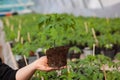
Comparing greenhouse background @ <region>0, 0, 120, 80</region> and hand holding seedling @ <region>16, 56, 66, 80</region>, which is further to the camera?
greenhouse background @ <region>0, 0, 120, 80</region>

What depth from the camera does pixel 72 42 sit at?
484 centimetres

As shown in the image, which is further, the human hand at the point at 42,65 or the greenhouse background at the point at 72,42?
the greenhouse background at the point at 72,42

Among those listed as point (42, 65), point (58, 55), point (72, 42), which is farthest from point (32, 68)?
point (72, 42)

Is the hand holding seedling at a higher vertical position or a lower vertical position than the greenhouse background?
higher

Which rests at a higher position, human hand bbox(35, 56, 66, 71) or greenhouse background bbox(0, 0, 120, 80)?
human hand bbox(35, 56, 66, 71)

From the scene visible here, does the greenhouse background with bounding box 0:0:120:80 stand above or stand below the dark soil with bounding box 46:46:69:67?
below

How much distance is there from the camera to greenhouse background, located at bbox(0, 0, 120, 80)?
2070 millimetres

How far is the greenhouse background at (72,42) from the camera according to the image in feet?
6.79

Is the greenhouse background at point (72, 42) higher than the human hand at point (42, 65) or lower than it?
lower

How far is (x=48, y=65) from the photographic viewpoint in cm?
202

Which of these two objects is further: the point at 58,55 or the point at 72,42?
the point at 72,42

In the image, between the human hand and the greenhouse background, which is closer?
the human hand

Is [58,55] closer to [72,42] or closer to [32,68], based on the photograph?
[32,68]

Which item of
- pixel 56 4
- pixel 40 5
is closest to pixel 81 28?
pixel 56 4
